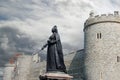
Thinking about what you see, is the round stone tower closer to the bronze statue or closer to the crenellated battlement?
the crenellated battlement

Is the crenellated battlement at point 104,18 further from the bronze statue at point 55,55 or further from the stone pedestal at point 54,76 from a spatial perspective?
the stone pedestal at point 54,76

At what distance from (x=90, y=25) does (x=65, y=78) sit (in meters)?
18.3

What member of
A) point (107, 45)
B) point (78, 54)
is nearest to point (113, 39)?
point (107, 45)

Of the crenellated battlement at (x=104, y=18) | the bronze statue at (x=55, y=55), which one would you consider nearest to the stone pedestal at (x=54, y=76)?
the bronze statue at (x=55, y=55)

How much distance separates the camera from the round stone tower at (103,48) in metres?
25.6

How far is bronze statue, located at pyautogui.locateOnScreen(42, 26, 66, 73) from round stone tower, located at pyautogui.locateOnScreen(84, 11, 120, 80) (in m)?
15.6

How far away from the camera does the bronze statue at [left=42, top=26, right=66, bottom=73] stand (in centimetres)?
1016

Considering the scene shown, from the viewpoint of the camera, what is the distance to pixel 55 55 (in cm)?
1029

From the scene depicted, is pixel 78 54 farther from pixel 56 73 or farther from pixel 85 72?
pixel 56 73

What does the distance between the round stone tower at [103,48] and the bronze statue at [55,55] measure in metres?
15.6

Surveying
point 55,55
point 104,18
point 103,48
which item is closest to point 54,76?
point 55,55

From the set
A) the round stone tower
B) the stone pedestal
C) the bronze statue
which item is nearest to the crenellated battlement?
the round stone tower

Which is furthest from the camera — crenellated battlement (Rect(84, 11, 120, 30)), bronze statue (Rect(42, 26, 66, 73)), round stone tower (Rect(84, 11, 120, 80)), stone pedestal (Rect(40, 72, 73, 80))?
crenellated battlement (Rect(84, 11, 120, 30))

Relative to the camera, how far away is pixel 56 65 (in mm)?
10164
